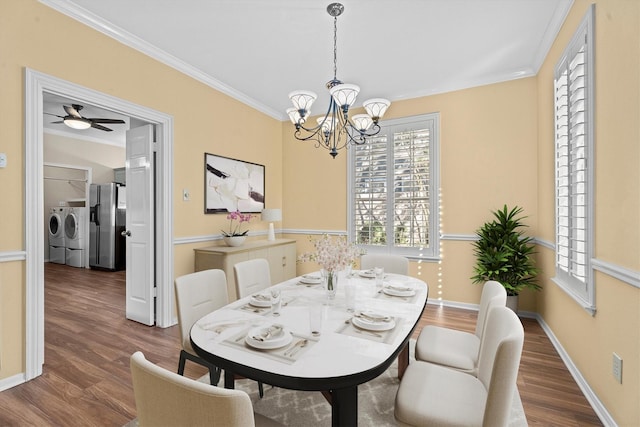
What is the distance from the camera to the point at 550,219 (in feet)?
9.91

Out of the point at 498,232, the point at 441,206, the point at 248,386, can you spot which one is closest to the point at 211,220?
the point at 248,386

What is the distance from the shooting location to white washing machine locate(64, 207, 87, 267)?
6492 millimetres

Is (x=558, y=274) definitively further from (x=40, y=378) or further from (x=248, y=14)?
(x=40, y=378)

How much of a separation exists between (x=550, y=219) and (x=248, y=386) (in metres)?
3.16

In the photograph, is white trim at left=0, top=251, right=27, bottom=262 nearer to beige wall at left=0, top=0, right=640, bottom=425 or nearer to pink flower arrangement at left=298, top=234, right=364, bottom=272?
beige wall at left=0, top=0, right=640, bottom=425

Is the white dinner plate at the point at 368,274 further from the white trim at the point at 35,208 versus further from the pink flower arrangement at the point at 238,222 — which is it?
the white trim at the point at 35,208

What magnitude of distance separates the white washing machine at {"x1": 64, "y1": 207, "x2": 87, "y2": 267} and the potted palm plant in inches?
296

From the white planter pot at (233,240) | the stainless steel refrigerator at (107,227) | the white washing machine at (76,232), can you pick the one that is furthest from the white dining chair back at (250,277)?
the white washing machine at (76,232)

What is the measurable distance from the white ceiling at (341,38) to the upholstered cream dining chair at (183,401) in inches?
104

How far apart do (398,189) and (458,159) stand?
846 millimetres

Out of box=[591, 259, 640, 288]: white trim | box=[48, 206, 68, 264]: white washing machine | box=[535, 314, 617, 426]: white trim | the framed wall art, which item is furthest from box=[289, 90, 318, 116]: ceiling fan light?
box=[48, 206, 68, 264]: white washing machine

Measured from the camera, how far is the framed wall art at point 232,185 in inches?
151

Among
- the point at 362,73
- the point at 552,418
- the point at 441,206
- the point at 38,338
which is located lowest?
the point at 552,418

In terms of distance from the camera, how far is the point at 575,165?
7.56ft
